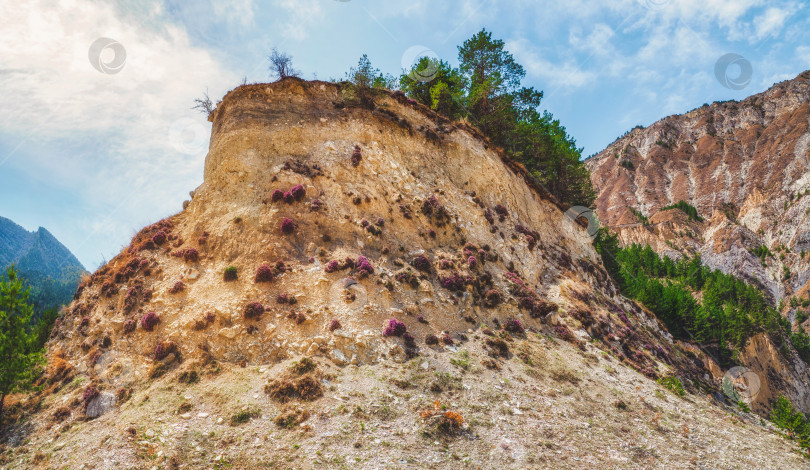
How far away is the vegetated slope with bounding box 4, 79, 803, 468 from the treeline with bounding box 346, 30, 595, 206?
687 cm

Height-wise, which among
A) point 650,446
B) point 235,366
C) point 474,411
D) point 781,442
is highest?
point 235,366

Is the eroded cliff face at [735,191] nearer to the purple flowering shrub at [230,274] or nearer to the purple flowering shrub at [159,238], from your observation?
the purple flowering shrub at [230,274]

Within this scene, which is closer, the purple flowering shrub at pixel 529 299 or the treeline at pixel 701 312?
the purple flowering shrub at pixel 529 299

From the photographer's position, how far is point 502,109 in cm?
3638

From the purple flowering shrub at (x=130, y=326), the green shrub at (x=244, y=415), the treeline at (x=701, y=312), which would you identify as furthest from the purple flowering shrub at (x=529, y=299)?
the treeline at (x=701, y=312)

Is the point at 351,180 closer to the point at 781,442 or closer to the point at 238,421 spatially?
the point at 238,421

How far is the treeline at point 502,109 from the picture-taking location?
3491cm

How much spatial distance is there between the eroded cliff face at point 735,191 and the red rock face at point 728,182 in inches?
12.5

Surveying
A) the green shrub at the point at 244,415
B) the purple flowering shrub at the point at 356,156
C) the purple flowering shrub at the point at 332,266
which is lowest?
the green shrub at the point at 244,415

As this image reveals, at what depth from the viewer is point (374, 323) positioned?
17.7 m

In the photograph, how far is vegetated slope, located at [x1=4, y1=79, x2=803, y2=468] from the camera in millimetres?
12586

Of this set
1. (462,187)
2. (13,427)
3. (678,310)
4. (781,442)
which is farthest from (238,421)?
(678,310)

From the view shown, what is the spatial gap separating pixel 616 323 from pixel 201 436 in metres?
26.2

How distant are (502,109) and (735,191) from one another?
137221 mm
